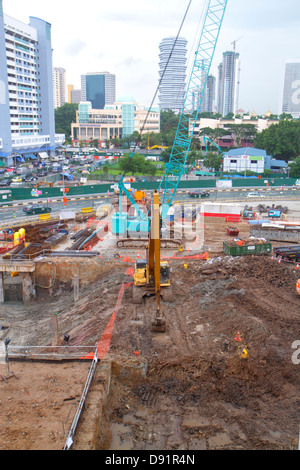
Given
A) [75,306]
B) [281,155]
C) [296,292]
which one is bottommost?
[75,306]

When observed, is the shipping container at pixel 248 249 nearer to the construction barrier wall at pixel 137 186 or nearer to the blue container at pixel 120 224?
the blue container at pixel 120 224

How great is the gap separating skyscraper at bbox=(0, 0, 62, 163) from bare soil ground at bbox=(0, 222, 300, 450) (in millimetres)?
57225

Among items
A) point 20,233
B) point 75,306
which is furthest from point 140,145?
point 75,306

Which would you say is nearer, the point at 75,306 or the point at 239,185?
the point at 75,306

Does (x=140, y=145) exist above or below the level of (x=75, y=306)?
above

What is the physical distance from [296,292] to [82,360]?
37.7 ft

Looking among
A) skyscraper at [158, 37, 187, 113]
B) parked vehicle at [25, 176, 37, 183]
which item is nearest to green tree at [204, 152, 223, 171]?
parked vehicle at [25, 176, 37, 183]

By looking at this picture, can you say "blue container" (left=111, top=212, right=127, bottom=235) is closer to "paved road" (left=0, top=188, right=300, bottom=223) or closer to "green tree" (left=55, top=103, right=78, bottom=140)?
"paved road" (left=0, top=188, right=300, bottom=223)

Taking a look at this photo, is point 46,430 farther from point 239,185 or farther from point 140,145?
point 140,145

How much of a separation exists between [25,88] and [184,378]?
78805mm

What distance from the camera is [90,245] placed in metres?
28.5

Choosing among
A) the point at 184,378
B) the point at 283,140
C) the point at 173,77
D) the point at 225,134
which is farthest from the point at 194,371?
the point at 173,77

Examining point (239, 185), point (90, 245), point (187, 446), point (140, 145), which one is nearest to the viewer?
point (187, 446)

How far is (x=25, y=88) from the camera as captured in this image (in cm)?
7988
